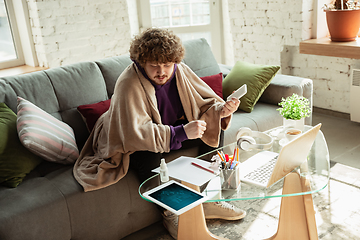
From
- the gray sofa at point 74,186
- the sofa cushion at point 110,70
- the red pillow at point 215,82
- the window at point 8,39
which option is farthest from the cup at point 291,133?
the window at point 8,39

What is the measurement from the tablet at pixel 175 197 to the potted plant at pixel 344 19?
7.33 ft

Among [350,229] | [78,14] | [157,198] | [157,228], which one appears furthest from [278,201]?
[78,14]

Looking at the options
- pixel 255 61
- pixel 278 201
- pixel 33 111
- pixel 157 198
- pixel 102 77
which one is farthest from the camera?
pixel 255 61

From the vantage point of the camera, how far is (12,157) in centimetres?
177

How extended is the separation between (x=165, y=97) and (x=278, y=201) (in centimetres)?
93

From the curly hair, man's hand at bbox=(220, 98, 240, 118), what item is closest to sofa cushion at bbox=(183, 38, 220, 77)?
man's hand at bbox=(220, 98, 240, 118)

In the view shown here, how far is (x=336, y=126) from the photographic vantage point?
314 centimetres

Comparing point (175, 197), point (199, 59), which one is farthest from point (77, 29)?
point (175, 197)

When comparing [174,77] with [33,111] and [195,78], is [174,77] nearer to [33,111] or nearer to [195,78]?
[195,78]

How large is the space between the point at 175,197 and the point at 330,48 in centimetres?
221

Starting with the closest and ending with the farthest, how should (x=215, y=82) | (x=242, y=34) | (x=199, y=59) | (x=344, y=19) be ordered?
(x=215, y=82), (x=199, y=59), (x=344, y=19), (x=242, y=34)

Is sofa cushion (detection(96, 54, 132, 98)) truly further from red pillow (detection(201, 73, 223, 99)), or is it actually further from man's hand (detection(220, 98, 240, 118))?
man's hand (detection(220, 98, 240, 118))

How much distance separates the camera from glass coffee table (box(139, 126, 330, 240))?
1417mm

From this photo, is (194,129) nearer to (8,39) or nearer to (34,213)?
(34,213)
